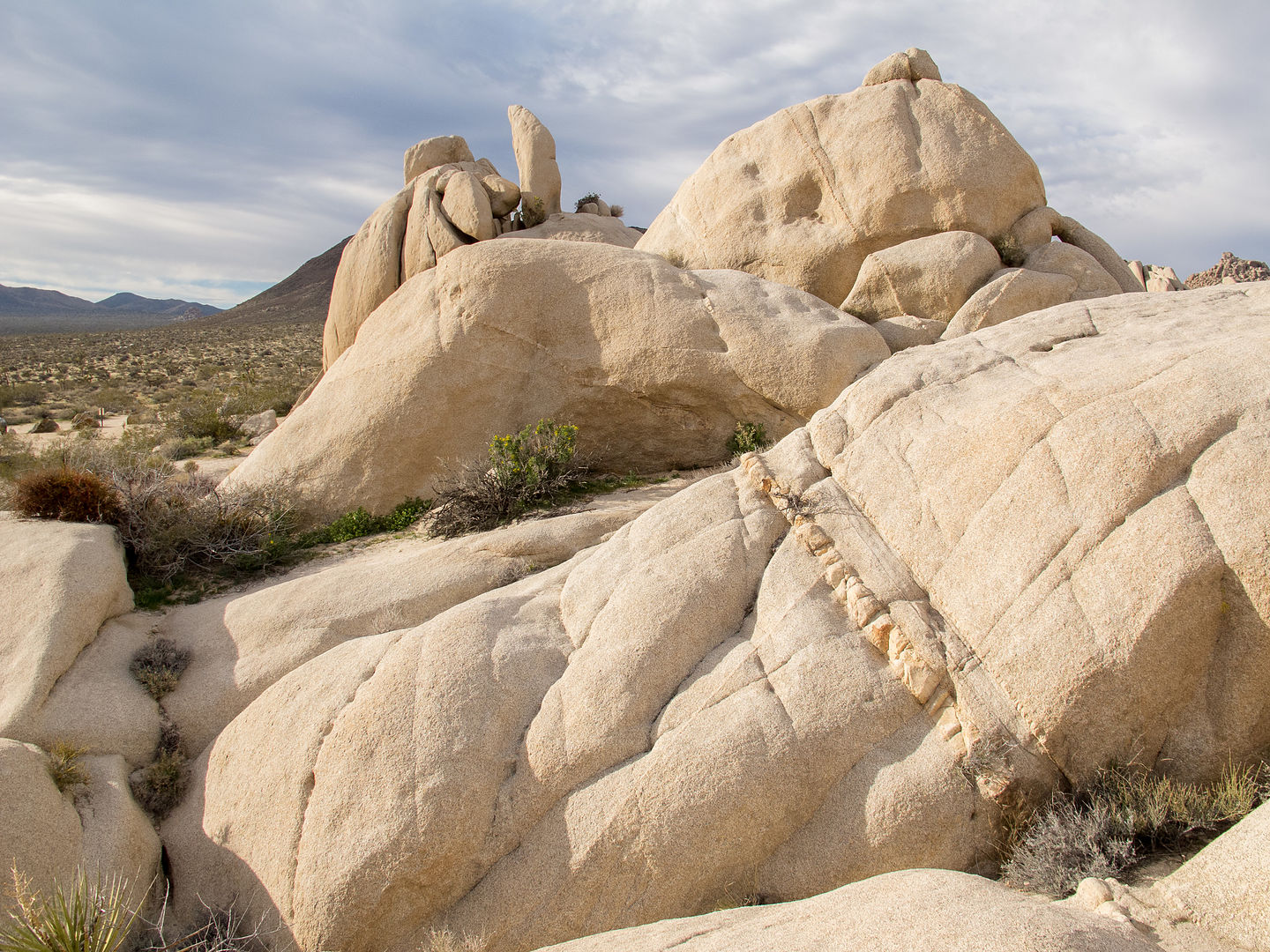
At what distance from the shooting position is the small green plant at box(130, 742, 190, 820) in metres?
6.91

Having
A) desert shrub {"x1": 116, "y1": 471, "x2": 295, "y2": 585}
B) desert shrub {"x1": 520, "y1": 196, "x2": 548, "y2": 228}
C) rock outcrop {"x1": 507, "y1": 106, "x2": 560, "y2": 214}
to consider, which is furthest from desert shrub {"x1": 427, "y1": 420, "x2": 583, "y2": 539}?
rock outcrop {"x1": 507, "y1": 106, "x2": 560, "y2": 214}

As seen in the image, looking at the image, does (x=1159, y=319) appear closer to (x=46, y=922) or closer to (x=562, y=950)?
(x=562, y=950)

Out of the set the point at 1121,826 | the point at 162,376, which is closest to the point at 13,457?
the point at 1121,826

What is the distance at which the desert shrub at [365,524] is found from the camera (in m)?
11.6

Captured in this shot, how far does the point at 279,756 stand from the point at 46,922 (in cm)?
192

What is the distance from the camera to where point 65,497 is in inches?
397

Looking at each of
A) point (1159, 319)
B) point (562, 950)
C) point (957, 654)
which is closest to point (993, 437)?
point (957, 654)

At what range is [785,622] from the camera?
6250mm

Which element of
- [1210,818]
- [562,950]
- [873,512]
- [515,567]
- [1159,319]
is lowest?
[562,950]

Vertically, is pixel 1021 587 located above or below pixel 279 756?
above

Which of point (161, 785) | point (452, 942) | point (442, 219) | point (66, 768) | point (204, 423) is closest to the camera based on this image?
point (452, 942)

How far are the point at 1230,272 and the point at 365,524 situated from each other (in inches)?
1565

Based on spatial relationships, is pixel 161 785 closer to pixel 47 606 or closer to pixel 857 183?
pixel 47 606

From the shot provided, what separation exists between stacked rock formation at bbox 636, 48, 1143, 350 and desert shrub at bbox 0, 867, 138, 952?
11.8m
